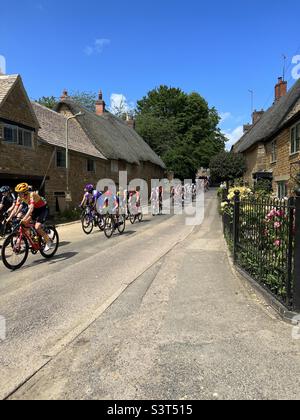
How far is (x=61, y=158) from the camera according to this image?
23453mm

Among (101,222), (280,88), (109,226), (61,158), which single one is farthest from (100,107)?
(109,226)

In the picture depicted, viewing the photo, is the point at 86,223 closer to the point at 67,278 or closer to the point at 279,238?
the point at 67,278

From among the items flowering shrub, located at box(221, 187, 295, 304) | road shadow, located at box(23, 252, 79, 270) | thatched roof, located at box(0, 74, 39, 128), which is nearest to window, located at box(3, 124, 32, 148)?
thatched roof, located at box(0, 74, 39, 128)

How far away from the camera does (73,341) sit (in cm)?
434

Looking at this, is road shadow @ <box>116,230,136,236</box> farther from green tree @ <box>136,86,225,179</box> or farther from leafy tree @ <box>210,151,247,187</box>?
green tree @ <box>136,86,225,179</box>

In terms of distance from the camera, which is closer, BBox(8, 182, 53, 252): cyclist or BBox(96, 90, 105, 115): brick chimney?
BBox(8, 182, 53, 252): cyclist

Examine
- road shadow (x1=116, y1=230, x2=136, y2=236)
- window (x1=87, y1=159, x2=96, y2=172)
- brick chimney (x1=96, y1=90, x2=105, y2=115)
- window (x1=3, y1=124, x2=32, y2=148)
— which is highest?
brick chimney (x1=96, y1=90, x2=105, y2=115)

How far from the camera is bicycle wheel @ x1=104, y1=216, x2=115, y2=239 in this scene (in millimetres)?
13633

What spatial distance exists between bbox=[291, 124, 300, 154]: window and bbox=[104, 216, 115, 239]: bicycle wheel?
994 centimetres

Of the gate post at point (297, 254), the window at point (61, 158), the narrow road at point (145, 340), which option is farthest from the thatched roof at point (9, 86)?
the gate post at point (297, 254)

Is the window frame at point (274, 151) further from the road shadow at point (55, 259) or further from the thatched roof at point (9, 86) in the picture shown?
the road shadow at point (55, 259)

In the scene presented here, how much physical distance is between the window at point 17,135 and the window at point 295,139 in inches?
529

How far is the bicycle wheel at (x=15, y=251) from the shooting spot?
26.5 ft

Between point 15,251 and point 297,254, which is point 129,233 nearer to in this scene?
point 15,251
